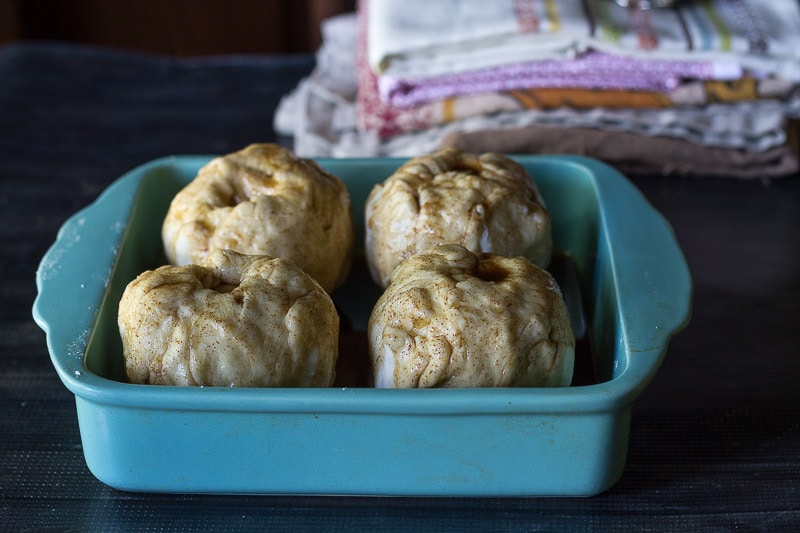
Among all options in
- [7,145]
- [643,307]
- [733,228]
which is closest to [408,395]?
[643,307]

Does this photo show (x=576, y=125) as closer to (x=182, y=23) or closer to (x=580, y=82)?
(x=580, y=82)

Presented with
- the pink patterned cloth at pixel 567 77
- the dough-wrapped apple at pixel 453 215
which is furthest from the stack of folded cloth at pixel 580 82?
the dough-wrapped apple at pixel 453 215

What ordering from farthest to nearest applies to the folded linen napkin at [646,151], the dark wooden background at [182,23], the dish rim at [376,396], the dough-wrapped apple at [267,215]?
the dark wooden background at [182,23] → the folded linen napkin at [646,151] → the dough-wrapped apple at [267,215] → the dish rim at [376,396]

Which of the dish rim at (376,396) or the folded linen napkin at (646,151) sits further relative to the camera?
the folded linen napkin at (646,151)

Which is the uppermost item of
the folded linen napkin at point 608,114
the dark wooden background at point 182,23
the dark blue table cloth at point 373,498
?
the folded linen napkin at point 608,114

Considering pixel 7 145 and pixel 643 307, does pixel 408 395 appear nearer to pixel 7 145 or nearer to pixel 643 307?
pixel 643 307

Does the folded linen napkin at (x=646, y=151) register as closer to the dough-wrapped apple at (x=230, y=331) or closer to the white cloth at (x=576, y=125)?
the white cloth at (x=576, y=125)

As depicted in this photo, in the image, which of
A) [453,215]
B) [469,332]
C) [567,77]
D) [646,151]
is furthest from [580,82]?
[469,332]

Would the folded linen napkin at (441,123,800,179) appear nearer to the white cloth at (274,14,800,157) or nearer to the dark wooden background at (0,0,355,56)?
the white cloth at (274,14,800,157)
